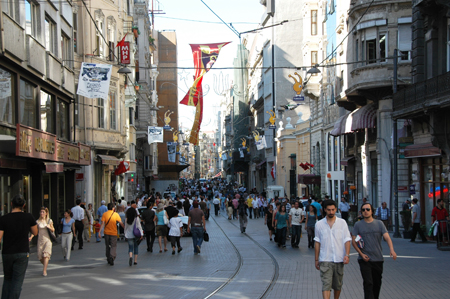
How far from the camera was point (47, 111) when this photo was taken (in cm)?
2177

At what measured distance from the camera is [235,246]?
19.8 m

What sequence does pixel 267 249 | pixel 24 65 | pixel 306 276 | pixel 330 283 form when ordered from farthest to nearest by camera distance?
pixel 267 249 → pixel 24 65 → pixel 306 276 → pixel 330 283

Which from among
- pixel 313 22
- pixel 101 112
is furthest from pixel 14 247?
pixel 313 22

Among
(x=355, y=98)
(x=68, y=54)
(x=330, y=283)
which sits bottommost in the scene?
(x=330, y=283)

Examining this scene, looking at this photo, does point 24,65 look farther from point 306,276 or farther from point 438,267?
point 438,267

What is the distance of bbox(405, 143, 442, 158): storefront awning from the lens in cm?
2031

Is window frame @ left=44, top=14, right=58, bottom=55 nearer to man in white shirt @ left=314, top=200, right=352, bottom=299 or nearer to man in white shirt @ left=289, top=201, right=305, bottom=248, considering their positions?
man in white shirt @ left=289, top=201, right=305, bottom=248

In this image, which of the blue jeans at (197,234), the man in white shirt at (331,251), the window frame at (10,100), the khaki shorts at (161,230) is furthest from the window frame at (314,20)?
the man in white shirt at (331,251)

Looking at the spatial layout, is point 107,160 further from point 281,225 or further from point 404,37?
point 404,37

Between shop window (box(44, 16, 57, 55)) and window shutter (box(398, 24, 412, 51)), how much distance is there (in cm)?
1454

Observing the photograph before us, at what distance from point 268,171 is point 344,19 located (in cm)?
4105

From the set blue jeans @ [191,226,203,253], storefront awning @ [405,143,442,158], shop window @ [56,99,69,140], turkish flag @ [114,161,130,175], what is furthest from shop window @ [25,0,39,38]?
turkish flag @ [114,161,130,175]

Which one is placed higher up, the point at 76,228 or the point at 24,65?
the point at 24,65

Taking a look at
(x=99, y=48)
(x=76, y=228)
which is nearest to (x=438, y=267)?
(x=76, y=228)
